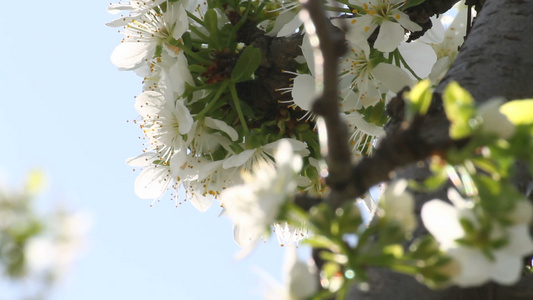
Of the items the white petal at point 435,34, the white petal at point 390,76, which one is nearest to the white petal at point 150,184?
the white petal at point 390,76

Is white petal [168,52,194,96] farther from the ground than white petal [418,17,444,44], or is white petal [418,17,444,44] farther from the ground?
white petal [168,52,194,96]

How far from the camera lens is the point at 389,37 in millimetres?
1036

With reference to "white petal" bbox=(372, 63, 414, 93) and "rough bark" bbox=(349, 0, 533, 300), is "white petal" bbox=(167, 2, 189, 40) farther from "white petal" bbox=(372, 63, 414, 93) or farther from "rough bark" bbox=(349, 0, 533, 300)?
"rough bark" bbox=(349, 0, 533, 300)

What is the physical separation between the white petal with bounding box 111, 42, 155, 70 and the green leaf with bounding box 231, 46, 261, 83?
0.82 feet

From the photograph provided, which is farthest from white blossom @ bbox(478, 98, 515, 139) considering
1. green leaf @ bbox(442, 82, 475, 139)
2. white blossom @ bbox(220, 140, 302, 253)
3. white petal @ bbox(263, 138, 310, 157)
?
white petal @ bbox(263, 138, 310, 157)

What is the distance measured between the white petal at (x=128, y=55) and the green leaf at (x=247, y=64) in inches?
9.8

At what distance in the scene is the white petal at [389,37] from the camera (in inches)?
40.6

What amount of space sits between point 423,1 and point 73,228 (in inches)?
29.2

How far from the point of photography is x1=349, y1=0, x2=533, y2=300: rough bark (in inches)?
20.6

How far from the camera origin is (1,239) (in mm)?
542

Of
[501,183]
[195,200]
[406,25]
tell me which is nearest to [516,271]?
[501,183]

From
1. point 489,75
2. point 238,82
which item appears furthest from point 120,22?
point 489,75

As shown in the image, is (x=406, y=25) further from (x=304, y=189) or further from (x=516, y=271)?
(x=516, y=271)

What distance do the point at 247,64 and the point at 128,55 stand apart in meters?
0.29
